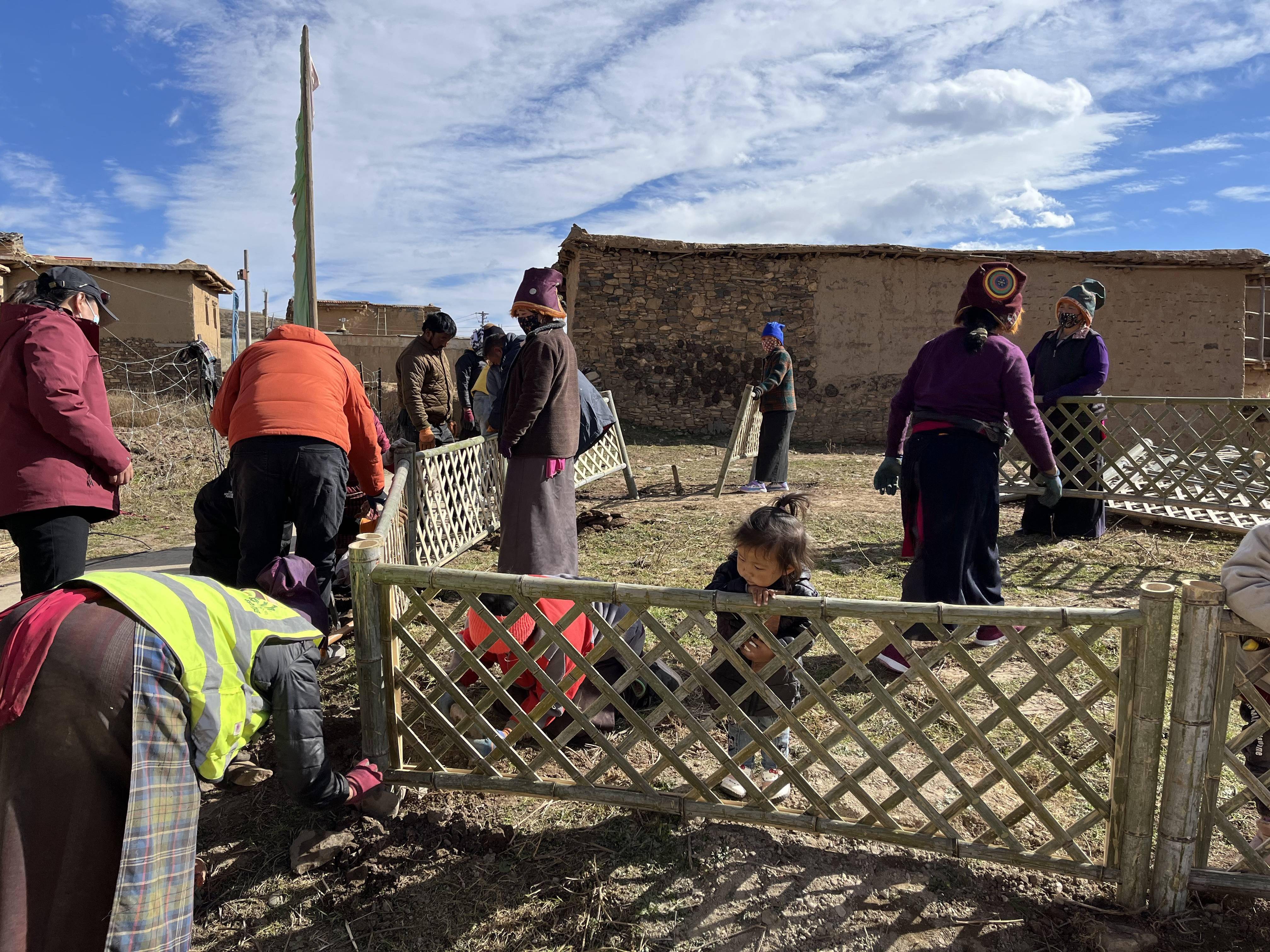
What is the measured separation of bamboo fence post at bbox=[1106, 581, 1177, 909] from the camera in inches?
71.4

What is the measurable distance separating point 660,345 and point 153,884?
11.6m

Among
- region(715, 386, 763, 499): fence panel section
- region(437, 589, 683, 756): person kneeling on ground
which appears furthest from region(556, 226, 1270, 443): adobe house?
region(437, 589, 683, 756): person kneeling on ground

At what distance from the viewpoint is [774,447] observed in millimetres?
7766

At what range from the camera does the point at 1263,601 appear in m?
1.78

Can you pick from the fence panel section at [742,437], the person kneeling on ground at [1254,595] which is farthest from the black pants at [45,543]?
the fence panel section at [742,437]

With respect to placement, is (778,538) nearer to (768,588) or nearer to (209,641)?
(768,588)

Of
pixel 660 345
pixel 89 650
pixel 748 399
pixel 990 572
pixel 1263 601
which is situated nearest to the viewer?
pixel 89 650

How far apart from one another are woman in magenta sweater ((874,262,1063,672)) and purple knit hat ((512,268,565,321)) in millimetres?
1525

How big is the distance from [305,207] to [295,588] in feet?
13.6

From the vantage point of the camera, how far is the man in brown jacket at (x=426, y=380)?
5730 millimetres

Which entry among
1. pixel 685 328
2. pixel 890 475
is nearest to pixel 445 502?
pixel 890 475

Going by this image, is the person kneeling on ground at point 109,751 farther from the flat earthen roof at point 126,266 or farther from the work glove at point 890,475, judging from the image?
the flat earthen roof at point 126,266

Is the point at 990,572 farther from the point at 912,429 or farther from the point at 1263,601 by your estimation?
the point at 1263,601

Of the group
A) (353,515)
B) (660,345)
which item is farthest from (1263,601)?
(660,345)
